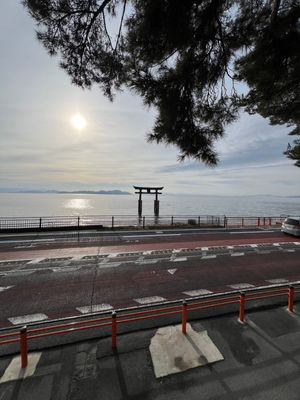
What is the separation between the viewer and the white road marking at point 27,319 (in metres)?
7.07

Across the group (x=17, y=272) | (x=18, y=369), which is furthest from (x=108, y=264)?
(x=18, y=369)

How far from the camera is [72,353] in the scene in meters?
5.44

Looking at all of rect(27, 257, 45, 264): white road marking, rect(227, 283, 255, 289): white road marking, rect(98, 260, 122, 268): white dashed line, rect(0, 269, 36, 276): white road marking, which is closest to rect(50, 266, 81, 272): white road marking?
rect(0, 269, 36, 276): white road marking

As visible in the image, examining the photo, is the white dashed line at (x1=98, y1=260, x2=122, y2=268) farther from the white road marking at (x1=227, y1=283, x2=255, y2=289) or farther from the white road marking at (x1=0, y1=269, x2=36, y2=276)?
the white road marking at (x1=227, y1=283, x2=255, y2=289)

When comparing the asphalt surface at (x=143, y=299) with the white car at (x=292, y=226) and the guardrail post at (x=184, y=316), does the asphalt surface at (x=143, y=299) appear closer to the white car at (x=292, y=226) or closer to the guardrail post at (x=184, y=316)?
the guardrail post at (x=184, y=316)

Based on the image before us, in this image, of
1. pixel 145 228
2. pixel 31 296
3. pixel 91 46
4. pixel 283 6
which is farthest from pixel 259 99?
pixel 145 228

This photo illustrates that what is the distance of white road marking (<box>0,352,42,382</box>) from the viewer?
4703 millimetres

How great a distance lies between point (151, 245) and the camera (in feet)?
56.9

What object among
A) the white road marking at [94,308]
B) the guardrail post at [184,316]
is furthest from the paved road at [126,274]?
the guardrail post at [184,316]

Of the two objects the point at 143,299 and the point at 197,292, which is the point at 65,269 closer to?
the point at 143,299

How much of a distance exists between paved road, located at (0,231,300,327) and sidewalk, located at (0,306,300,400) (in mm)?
2549

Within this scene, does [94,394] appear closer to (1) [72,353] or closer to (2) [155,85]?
(1) [72,353]

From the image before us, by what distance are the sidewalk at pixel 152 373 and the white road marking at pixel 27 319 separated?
6.24 feet

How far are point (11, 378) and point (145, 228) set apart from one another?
19.8m
